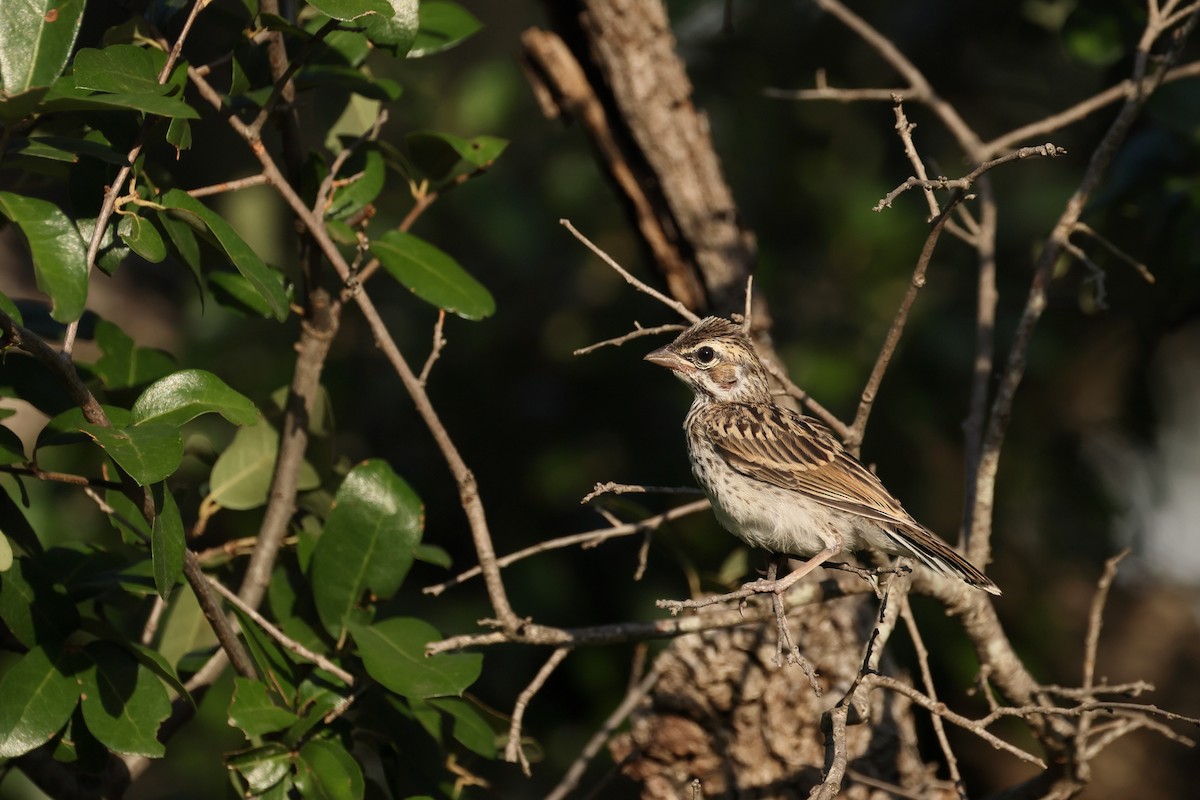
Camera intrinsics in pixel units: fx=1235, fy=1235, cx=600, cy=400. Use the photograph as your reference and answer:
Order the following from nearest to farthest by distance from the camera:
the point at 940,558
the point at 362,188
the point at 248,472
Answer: the point at 940,558, the point at 362,188, the point at 248,472

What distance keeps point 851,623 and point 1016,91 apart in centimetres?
390

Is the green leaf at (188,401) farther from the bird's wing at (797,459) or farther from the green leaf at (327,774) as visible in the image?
the bird's wing at (797,459)

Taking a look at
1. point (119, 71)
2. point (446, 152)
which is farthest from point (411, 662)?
point (119, 71)

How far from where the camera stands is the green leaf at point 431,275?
10.9ft

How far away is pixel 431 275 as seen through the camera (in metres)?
3.38

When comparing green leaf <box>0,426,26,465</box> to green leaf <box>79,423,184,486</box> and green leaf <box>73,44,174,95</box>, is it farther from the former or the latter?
green leaf <box>73,44,174,95</box>

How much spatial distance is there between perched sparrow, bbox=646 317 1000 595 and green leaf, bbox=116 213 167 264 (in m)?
1.56

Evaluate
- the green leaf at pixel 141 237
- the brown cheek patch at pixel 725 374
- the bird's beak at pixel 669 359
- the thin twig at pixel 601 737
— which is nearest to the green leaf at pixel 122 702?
the green leaf at pixel 141 237

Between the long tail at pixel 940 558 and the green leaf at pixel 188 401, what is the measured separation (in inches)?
67.3

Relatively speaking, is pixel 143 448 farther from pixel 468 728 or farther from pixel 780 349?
pixel 780 349

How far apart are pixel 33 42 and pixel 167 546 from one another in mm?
1044

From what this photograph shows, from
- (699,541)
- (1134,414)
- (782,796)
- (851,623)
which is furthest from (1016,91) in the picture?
(782,796)

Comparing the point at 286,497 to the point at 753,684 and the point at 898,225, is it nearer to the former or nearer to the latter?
the point at 753,684

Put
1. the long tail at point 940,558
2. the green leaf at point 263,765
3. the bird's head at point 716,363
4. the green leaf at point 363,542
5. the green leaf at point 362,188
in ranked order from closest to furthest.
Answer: the green leaf at point 263,765, the long tail at point 940,558, the green leaf at point 363,542, the green leaf at point 362,188, the bird's head at point 716,363
